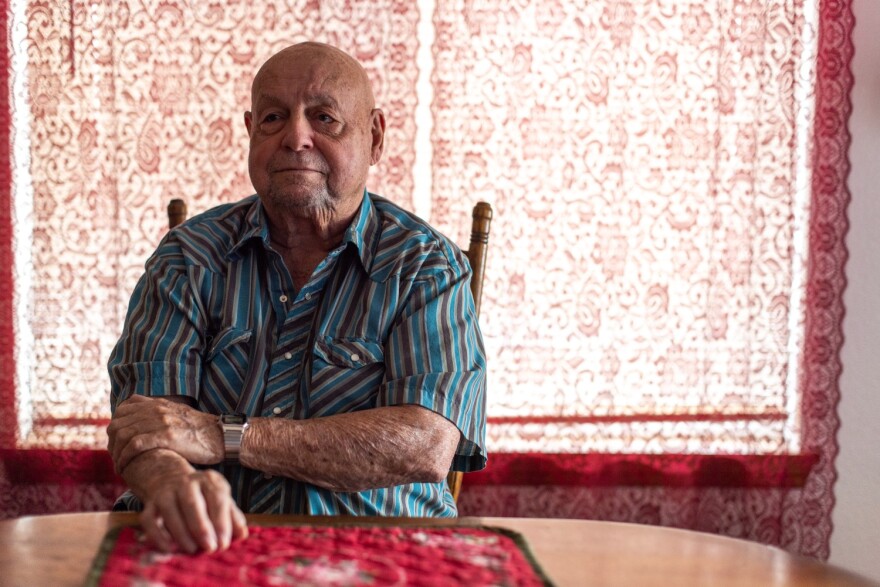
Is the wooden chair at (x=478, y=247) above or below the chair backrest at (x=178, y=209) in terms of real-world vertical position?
below

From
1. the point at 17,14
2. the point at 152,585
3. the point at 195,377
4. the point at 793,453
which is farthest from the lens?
the point at 793,453

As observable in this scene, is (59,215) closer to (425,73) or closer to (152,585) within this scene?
(425,73)

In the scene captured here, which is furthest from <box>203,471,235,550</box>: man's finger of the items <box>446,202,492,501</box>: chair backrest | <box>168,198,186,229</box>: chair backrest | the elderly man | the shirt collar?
<box>168,198,186,229</box>: chair backrest

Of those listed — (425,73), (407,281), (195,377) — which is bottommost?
(195,377)

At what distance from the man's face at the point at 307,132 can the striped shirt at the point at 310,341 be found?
9cm

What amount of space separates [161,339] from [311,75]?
0.62m

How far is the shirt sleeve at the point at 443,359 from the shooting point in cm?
155

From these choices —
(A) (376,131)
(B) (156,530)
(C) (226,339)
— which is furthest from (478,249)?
(B) (156,530)

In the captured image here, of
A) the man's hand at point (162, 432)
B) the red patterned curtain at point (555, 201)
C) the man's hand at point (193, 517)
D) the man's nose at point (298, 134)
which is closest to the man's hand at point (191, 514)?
the man's hand at point (193, 517)

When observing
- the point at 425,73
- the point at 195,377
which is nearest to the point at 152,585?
the point at 195,377

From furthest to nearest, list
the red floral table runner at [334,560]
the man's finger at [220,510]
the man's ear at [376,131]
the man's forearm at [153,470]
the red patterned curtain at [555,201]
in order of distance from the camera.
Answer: the red patterned curtain at [555,201] < the man's ear at [376,131] < the man's forearm at [153,470] < the man's finger at [220,510] < the red floral table runner at [334,560]

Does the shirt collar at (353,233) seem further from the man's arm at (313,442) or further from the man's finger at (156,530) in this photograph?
the man's finger at (156,530)

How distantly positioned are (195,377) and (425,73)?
135cm

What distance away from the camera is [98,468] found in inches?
99.9
